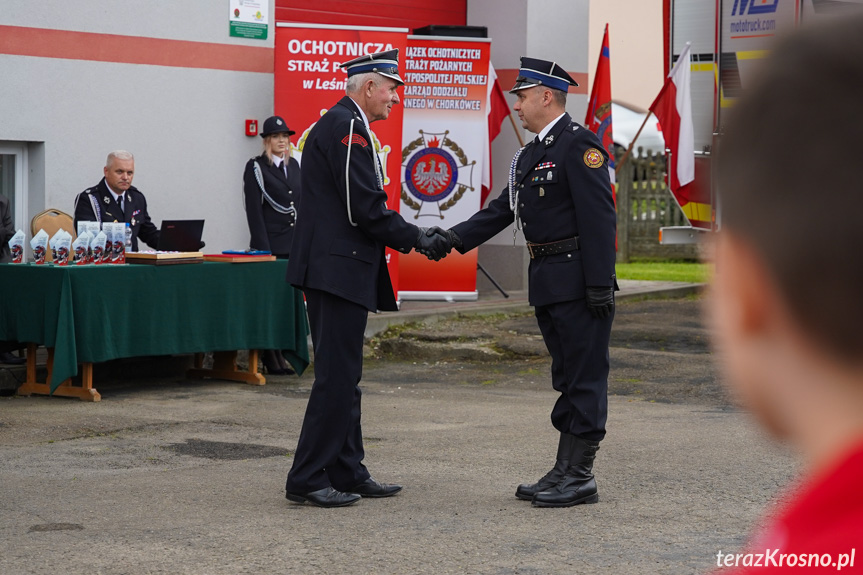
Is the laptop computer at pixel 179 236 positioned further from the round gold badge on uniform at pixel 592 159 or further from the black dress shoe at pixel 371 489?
the round gold badge on uniform at pixel 592 159

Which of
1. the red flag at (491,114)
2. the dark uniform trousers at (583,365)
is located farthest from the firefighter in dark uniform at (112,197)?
the red flag at (491,114)

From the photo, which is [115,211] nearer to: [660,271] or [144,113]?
[144,113]

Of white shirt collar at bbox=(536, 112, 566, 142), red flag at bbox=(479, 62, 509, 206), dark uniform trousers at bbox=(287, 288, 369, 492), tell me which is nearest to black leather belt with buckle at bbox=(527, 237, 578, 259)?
white shirt collar at bbox=(536, 112, 566, 142)

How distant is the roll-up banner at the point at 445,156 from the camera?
13289 millimetres

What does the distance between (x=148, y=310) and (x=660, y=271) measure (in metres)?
11.9

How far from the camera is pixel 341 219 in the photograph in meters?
5.46

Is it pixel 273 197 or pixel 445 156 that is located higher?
pixel 445 156

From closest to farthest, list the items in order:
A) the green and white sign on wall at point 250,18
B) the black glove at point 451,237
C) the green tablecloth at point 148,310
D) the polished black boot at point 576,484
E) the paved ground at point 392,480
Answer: the paved ground at point 392,480
the polished black boot at point 576,484
the black glove at point 451,237
the green tablecloth at point 148,310
the green and white sign on wall at point 250,18

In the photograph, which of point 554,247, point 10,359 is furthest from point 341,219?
point 10,359

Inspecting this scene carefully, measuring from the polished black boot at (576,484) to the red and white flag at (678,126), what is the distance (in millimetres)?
7448

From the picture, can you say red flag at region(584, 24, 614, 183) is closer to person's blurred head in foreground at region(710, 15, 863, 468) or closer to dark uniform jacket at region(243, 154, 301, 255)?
dark uniform jacket at region(243, 154, 301, 255)

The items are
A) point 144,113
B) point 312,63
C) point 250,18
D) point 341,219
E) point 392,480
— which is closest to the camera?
point 341,219

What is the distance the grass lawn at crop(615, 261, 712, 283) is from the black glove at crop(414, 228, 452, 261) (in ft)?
39.2

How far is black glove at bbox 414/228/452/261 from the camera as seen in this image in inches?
221
